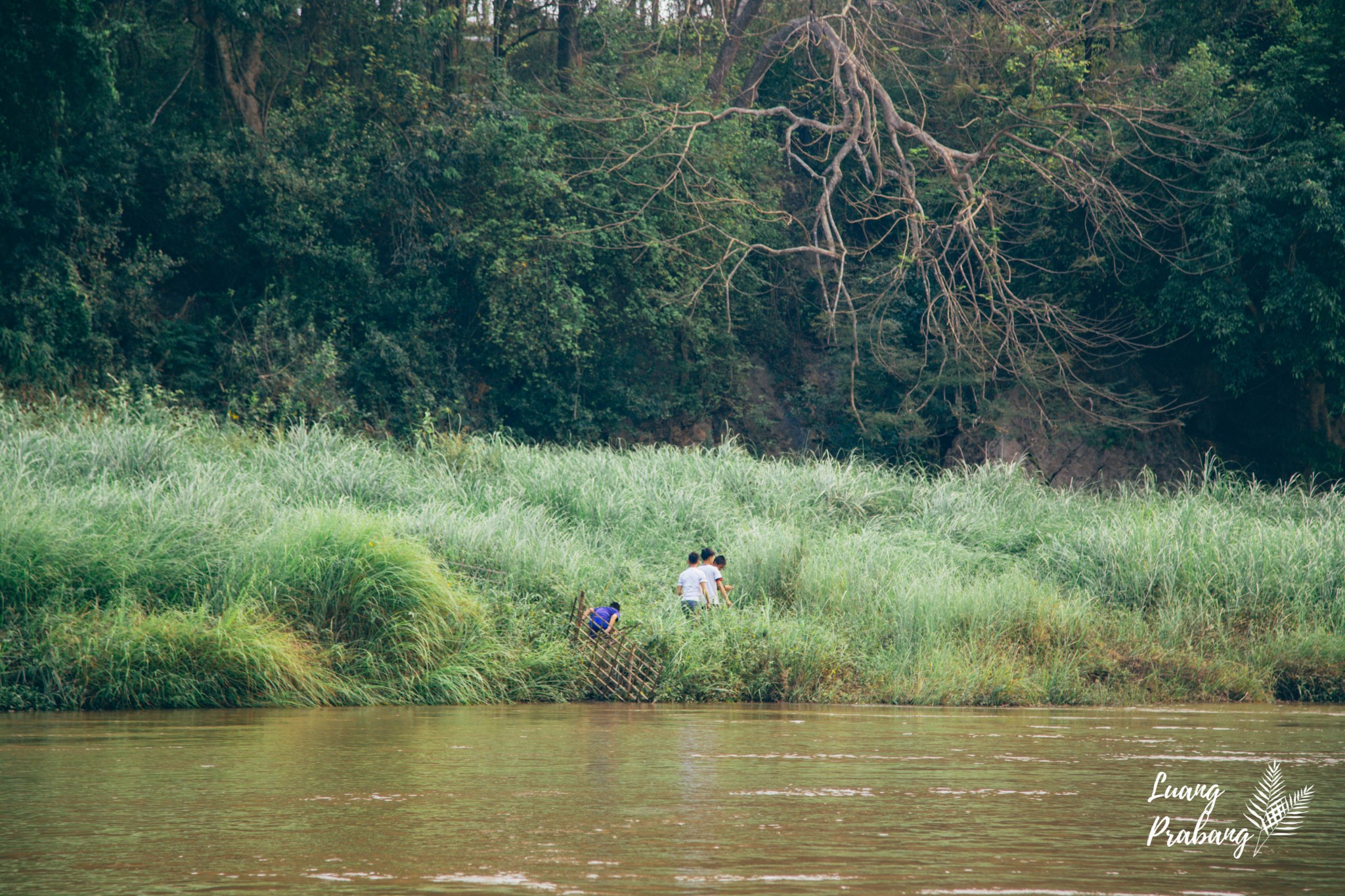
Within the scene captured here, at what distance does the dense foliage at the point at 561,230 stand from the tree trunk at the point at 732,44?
1.47 feet

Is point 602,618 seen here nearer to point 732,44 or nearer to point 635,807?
point 635,807

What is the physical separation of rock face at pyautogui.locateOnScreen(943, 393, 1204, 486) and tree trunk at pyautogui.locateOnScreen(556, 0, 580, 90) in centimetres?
1274

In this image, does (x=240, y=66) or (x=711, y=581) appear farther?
(x=240, y=66)

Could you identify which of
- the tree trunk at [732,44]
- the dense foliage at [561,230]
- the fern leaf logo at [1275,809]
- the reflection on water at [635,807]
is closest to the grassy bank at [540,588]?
the reflection on water at [635,807]

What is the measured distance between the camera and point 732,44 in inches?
1270

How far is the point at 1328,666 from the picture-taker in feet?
47.3

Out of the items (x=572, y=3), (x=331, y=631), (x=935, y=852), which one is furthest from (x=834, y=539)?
(x=572, y=3)

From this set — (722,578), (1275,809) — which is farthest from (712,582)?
(1275,809)

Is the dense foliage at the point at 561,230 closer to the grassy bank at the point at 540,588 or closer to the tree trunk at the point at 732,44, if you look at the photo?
the tree trunk at the point at 732,44

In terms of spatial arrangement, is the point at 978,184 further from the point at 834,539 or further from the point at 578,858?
the point at 578,858

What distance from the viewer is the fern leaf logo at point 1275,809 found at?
244 inches

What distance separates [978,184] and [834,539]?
1541 centimetres

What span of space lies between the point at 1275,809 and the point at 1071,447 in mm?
24948

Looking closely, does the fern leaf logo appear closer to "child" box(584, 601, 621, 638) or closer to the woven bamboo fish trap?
the woven bamboo fish trap
